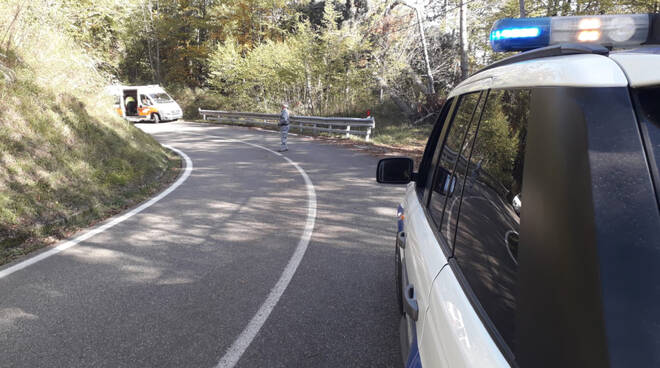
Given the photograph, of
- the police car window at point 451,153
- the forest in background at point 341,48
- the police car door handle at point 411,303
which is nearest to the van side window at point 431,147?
the police car window at point 451,153

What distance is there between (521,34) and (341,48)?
75.4ft

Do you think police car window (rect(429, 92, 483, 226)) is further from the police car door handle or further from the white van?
the white van

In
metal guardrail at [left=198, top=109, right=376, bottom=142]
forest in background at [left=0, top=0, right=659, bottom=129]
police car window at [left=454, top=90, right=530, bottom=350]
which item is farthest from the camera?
metal guardrail at [left=198, top=109, right=376, bottom=142]

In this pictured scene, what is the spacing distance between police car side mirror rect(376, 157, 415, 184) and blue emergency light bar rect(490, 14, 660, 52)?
1.28m

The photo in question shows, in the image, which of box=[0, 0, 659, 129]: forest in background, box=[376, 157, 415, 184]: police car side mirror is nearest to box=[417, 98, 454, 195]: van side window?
box=[376, 157, 415, 184]: police car side mirror

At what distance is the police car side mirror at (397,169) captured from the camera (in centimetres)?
298

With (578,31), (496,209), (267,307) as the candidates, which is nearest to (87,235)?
(267,307)

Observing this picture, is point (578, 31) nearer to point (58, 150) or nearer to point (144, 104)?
point (58, 150)

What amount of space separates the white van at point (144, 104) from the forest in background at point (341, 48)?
69.9 inches

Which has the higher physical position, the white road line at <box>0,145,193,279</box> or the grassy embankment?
the grassy embankment

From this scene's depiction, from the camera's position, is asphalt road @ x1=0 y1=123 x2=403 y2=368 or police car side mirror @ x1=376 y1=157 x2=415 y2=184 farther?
asphalt road @ x1=0 y1=123 x2=403 y2=368

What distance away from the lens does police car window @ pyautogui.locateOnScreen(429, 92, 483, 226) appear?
1.95m

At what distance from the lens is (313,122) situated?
2133 centimetres

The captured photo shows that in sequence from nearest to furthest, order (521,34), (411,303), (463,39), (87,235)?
(521,34) → (411,303) → (87,235) → (463,39)
